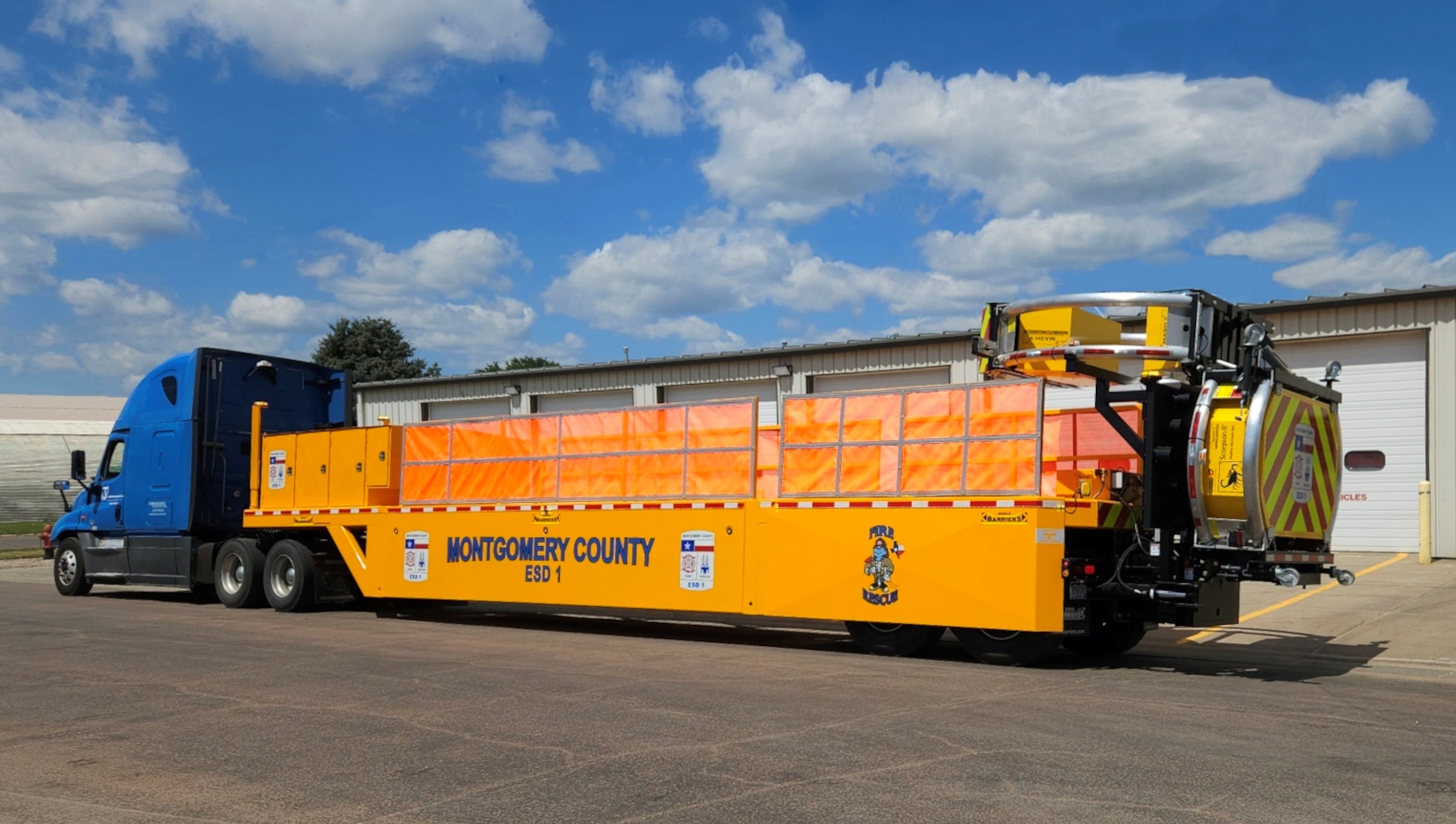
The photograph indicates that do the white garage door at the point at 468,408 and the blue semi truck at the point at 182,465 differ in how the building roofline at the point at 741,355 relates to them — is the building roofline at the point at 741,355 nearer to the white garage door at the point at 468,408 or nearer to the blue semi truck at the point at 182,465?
the white garage door at the point at 468,408

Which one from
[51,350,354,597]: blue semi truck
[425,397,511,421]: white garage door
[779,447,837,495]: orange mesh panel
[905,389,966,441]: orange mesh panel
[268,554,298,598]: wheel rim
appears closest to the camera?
[905,389,966,441]: orange mesh panel

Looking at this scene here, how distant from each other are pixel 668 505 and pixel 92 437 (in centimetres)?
4722

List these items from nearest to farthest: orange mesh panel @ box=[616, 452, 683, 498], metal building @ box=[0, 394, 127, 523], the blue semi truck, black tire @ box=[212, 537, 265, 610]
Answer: orange mesh panel @ box=[616, 452, 683, 498] → black tire @ box=[212, 537, 265, 610] → the blue semi truck → metal building @ box=[0, 394, 127, 523]

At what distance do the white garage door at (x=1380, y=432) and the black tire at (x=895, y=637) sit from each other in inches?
498

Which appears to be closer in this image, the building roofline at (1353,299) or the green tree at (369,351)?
the building roofline at (1353,299)

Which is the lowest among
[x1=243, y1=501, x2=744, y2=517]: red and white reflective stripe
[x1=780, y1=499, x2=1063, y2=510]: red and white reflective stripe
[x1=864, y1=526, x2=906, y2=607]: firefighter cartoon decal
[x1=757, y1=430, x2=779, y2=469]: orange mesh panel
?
[x1=864, y1=526, x2=906, y2=607]: firefighter cartoon decal

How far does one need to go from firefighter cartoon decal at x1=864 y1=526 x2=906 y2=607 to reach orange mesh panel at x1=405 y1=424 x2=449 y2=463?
6.54 metres

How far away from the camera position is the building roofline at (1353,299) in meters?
20.1

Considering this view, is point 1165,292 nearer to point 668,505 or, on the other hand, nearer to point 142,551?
point 668,505

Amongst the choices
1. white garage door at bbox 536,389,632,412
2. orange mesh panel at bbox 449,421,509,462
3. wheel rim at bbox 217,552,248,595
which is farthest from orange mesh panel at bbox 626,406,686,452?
white garage door at bbox 536,389,632,412

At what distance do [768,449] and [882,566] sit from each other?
2.06 metres

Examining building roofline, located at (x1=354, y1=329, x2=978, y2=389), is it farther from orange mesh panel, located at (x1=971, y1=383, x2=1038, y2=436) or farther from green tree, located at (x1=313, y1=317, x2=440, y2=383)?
green tree, located at (x1=313, y1=317, x2=440, y2=383)

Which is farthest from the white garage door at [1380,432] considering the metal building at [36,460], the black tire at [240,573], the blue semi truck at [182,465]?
the metal building at [36,460]

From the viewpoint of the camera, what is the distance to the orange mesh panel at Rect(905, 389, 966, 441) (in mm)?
11688
